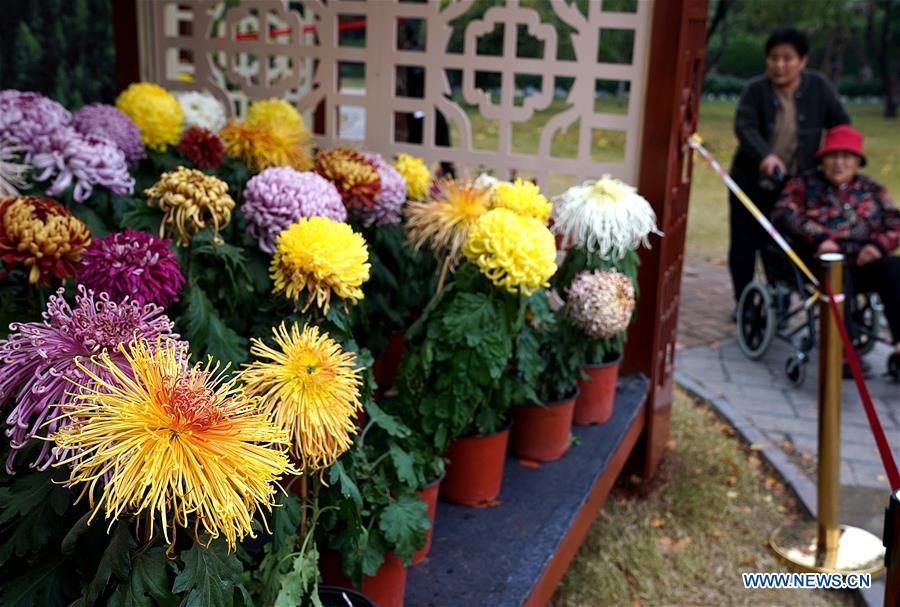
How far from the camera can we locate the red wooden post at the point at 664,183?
3346 millimetres

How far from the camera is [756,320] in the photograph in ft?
19.3

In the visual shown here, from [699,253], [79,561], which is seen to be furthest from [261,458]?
[699,253]

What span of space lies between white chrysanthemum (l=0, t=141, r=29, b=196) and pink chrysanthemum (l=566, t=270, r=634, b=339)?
1729mm

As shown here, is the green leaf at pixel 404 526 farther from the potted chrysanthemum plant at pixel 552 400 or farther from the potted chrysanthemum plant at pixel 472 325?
the potted chrysanthemum plant at pixel 552 400

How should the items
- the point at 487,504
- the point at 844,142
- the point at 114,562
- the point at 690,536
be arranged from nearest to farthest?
the point at 114,562
the point at 487,504
the point at 690,536
the point at 844,142

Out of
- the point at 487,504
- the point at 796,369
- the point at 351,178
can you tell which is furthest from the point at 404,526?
the point at 796,369

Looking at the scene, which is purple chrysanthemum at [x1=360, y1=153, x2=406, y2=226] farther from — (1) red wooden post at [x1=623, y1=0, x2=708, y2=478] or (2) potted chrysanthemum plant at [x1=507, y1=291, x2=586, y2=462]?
(1) red wooden post at [x1=623, y1=0, x2=708, y2=478]

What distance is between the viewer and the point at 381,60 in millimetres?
3596

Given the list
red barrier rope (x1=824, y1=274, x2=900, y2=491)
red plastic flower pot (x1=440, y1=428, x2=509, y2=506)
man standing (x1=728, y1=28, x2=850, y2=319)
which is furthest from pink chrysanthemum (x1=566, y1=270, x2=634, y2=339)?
man standing (x1=728, y1=28, x2=850, y2=319)

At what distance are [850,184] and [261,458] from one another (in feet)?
16.9

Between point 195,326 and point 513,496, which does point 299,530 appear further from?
point 513,496

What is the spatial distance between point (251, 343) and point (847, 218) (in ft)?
14.6

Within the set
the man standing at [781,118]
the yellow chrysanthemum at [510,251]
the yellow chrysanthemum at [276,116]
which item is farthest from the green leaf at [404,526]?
the man standing at [781,118]

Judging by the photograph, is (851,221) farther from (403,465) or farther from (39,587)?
(39,587)
